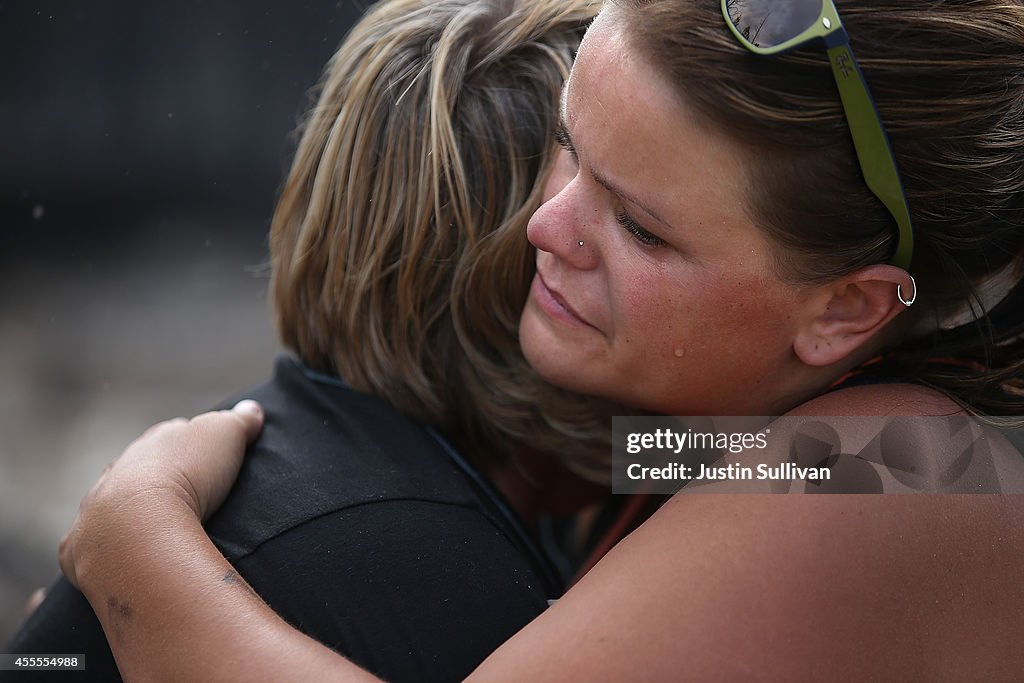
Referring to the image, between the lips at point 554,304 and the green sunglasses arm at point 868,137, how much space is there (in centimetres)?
47

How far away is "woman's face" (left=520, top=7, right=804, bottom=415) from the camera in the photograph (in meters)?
1.42

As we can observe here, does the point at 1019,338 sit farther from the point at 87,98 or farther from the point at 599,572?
the point at 87,98

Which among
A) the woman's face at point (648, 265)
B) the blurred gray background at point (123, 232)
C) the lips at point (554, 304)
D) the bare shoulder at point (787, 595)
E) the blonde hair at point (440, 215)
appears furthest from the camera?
→ the blurred gray background at point (123, 232)

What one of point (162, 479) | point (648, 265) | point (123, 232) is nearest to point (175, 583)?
point (162, 479)

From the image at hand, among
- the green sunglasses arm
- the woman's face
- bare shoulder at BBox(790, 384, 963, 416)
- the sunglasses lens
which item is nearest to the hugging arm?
bare shoulder at BBox(790, 384, 963, 416)

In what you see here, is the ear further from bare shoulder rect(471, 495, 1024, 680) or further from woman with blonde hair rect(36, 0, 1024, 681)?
bare shoulder rect(471, 495, 1024, 680)

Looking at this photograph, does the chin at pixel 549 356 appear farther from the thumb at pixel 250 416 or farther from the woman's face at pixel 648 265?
the thumb at pixel 250 416

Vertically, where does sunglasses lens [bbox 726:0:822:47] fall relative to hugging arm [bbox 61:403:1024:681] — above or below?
above

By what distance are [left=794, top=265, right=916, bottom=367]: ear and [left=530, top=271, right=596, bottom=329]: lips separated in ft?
1.09

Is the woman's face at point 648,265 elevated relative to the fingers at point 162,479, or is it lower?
elevated

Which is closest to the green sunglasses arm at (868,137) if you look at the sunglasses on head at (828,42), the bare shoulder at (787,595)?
the sunglasses on head at (828,42)

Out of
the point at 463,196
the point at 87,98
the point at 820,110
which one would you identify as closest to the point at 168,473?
the point at 463,196

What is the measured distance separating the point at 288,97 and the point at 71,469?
1944 mm

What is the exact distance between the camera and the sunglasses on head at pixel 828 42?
4.38 ft
